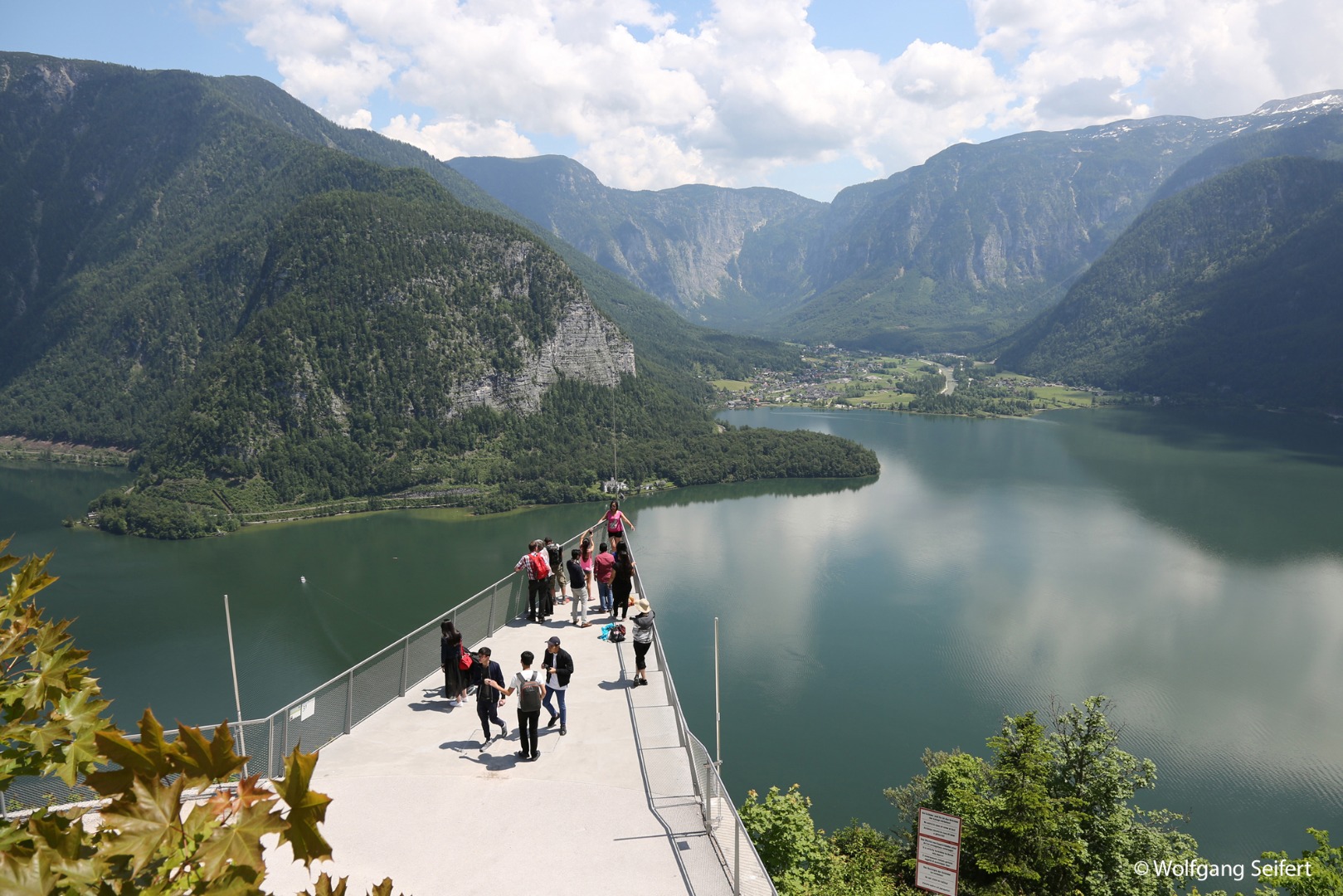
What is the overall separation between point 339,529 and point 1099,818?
Result: 85434 mm

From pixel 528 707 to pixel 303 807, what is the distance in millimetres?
8115

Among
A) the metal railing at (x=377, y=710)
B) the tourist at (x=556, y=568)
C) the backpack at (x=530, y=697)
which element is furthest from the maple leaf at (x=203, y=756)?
the tourist at (x=556, y=568)

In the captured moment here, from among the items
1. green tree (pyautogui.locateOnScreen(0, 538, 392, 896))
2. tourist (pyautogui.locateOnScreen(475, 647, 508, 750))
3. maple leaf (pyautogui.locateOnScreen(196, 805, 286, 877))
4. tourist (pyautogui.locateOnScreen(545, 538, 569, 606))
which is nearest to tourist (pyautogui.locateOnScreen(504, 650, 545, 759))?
tourist (pyautogui.locateOnScreen(475, 647, 508, 750))

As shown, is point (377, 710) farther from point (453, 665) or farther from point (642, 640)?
point (642, 640)

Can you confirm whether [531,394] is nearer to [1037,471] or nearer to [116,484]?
[116,484]

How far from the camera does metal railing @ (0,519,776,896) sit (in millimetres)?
8391

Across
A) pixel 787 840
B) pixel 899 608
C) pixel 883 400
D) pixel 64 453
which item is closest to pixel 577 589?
pixel 787 840

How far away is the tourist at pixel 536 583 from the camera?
14695mm

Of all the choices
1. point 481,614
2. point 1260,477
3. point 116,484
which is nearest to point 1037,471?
point 1260,477

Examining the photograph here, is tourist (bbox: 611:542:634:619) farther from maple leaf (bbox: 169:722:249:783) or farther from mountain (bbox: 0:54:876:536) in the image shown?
mountain (bbox: 0:54:876:536)

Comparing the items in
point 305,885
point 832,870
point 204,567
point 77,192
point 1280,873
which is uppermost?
point 77,192

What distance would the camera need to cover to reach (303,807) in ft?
7.68

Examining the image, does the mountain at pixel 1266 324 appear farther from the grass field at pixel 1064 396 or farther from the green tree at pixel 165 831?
the green tree at pixel 165 831

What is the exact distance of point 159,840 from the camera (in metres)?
2.32
